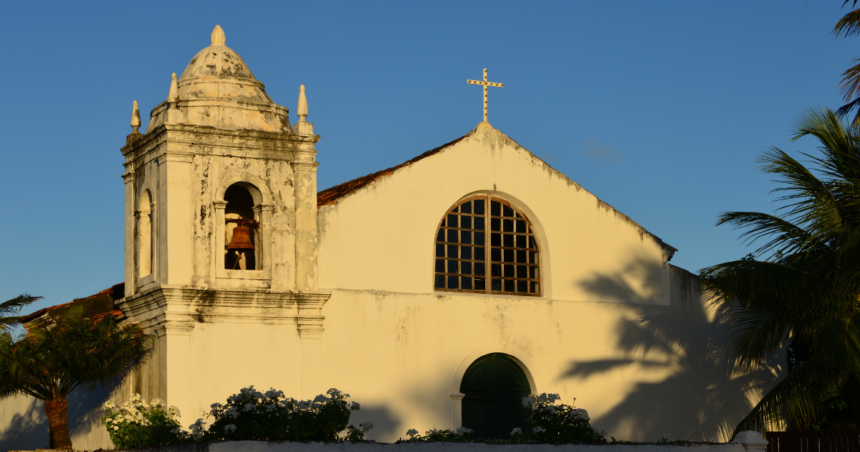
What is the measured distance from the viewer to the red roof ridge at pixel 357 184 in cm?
1798

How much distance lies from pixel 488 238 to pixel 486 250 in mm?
215

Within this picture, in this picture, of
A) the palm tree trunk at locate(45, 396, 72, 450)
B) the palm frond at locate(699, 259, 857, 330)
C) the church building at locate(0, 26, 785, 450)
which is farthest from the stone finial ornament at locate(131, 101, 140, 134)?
the palm frond at locate(699, 259, 857, 330)

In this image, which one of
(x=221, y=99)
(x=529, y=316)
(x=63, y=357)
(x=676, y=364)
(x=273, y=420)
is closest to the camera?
(x=273, y=420)

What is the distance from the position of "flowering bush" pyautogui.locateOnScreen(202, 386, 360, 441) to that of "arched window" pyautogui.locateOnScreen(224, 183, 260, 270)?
4426 millimetres

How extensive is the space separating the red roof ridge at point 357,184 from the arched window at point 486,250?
102 cm

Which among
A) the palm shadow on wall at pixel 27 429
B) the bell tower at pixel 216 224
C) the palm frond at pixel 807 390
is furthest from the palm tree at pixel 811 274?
the palm shadow on wall at pixel 27 429

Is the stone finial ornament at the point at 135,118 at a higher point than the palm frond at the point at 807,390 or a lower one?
higher

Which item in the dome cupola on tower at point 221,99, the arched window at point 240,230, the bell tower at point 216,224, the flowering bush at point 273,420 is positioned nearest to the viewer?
the flowering bush at point 273,420

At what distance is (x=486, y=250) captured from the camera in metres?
19.1

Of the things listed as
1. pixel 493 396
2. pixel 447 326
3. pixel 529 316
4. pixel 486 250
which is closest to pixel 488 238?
pixel 486 250

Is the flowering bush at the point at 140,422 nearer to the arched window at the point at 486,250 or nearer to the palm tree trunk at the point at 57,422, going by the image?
the palm tree trunk at the point at 57,422

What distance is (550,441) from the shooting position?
44.8ft

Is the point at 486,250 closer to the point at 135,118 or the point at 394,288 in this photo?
the point at 394,288

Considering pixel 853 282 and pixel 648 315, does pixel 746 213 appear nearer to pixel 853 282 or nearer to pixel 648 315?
pixel 853 282
